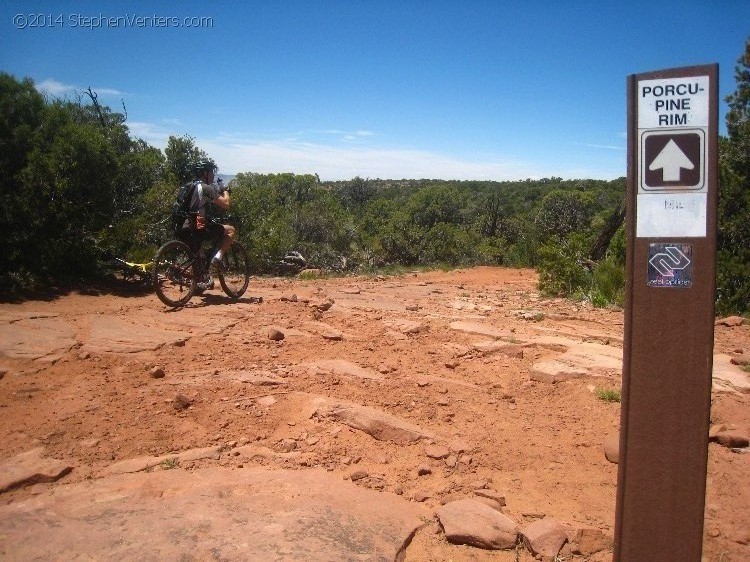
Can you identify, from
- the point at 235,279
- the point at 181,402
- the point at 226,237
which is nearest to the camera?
the point at 181,402

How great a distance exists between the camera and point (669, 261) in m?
1.86

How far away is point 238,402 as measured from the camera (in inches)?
157

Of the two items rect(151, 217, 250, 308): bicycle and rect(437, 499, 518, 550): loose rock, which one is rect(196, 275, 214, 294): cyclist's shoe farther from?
rect(437, 499, 518, 550): loose rock

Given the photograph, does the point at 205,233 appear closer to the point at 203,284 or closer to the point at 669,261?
the point at 203,284

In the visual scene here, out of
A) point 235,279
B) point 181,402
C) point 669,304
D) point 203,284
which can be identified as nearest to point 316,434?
point 181,402

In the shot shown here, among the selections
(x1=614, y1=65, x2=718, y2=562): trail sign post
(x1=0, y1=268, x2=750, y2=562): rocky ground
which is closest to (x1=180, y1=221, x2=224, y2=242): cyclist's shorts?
(x1=0, y1=268, x2=750, y2=562): rocky ground

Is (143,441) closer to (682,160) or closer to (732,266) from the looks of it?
(682,160)

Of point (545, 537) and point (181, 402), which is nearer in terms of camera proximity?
point (545, 537)

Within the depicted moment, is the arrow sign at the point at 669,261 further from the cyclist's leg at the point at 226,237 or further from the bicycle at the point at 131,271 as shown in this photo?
the bicycle at the point at 131,271

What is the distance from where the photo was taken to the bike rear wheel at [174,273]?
6465 mm

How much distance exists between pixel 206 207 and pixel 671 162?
603 centimetres

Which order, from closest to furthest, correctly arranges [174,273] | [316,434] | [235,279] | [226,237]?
1. [316,434]
2. [174,273]
3. [226,237]
4. [235,279]

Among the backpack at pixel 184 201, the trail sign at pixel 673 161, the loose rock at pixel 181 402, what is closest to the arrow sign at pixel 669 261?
the trail sign at pixel 673 161

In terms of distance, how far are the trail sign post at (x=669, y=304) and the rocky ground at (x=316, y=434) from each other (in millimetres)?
831
